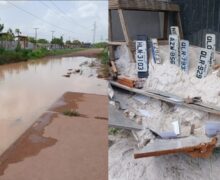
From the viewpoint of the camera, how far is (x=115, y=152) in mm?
1582

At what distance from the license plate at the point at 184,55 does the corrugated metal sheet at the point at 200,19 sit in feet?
0.74

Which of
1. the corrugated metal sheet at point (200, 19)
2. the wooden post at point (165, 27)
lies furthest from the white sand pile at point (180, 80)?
the wooden post at point (165, 27)

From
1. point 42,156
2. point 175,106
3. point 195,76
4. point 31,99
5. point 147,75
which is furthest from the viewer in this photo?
point 31,99

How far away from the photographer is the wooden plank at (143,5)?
2.25m

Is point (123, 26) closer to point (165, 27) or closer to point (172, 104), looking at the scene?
point (165, 27)

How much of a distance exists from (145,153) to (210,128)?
0.45 m

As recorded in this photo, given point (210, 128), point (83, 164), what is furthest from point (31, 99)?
point (210, 128)

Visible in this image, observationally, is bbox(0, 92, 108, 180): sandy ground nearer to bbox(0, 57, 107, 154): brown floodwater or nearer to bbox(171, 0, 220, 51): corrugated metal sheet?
bbox(0, 57, 107, 154): brown floodwater

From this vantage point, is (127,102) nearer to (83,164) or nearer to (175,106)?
(175,106)

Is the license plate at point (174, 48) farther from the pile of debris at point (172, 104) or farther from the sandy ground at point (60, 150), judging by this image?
the sandy ground at point (60, 150)

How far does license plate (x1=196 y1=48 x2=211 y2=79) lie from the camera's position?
1.77 m

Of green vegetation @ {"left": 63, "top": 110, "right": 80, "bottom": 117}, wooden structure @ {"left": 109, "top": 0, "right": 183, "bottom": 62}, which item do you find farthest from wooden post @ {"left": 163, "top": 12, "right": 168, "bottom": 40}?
green vegetation @ {"left": 63, "top": 110, "right": 80, "bottom": 117}

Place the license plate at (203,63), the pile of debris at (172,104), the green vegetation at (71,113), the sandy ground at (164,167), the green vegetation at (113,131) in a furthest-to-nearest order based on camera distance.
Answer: the green vegetation at (71,113)
the license plate at (203,63)
the green vegetation at (113,131)
the pile of debris at (172,104)
the sandy ground at (164,167)

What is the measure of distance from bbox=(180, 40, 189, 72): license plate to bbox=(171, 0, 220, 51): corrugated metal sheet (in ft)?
0.74
